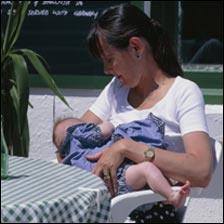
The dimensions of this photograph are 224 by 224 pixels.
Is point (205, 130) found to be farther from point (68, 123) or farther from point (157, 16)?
point (157, 16)

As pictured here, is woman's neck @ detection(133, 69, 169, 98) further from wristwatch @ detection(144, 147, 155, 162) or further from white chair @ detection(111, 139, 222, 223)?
white chair @ detection(111, 139, 222, 223)

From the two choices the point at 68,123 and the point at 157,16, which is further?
the point at 157,16

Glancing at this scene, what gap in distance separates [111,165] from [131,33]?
1.88 feet

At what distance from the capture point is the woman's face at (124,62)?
365 cm

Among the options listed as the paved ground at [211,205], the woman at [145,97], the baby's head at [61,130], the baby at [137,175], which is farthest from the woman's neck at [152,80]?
the paved ground at [211,205]

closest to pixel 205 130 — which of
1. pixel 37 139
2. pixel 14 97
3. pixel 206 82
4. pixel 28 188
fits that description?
pixel 14 97

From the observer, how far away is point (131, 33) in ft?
11.9


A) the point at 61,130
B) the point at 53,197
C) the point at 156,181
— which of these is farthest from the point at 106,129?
the point at 53,197

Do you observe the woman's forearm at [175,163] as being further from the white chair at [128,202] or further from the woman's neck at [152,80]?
the woman's neck at [152,80]

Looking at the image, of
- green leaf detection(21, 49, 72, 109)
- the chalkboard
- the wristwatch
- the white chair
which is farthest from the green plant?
the chalkboard

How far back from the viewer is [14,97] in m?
3.61

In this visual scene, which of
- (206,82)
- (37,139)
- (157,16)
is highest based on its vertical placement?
(157,16)

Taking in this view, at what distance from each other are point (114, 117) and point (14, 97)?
1.48 ft

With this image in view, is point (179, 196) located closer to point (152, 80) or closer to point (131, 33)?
point (152, 80)
